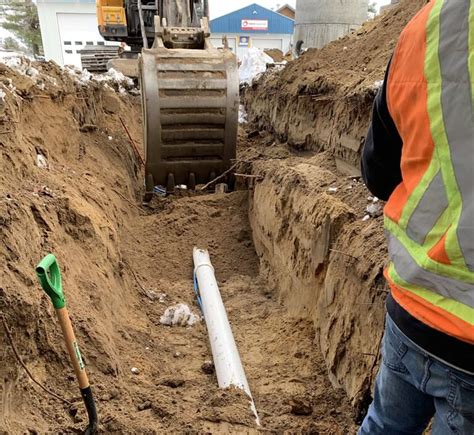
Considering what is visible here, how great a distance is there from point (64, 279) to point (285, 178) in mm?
2437

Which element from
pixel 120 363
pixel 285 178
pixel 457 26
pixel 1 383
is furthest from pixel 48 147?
pixel 457 26

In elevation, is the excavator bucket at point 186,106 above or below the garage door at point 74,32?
below

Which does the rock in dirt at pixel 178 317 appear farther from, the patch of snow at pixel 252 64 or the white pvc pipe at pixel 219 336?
the patch of snow at pixel 252 64

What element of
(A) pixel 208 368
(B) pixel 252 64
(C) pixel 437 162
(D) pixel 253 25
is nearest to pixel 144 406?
(A) pixel 208 368

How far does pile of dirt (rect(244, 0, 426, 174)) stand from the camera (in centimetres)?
455

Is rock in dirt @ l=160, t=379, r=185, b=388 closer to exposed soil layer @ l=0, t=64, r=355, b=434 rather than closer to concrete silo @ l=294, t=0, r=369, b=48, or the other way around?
exposed soil layer @ l=0, t=64, r=355, b=434

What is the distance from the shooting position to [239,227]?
561cm

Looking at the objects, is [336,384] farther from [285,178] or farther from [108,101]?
[108,101]

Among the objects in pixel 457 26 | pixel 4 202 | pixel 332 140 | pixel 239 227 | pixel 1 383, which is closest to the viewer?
pixel 457 26

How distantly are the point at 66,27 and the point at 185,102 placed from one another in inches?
1035

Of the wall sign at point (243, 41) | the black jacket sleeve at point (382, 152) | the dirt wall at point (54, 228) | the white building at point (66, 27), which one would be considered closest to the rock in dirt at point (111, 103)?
the dirt wall at point (54, 228)

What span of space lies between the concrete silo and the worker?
512 inches

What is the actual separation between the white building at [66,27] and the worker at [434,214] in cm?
2954

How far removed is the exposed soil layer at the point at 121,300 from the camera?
2344 millimetres
